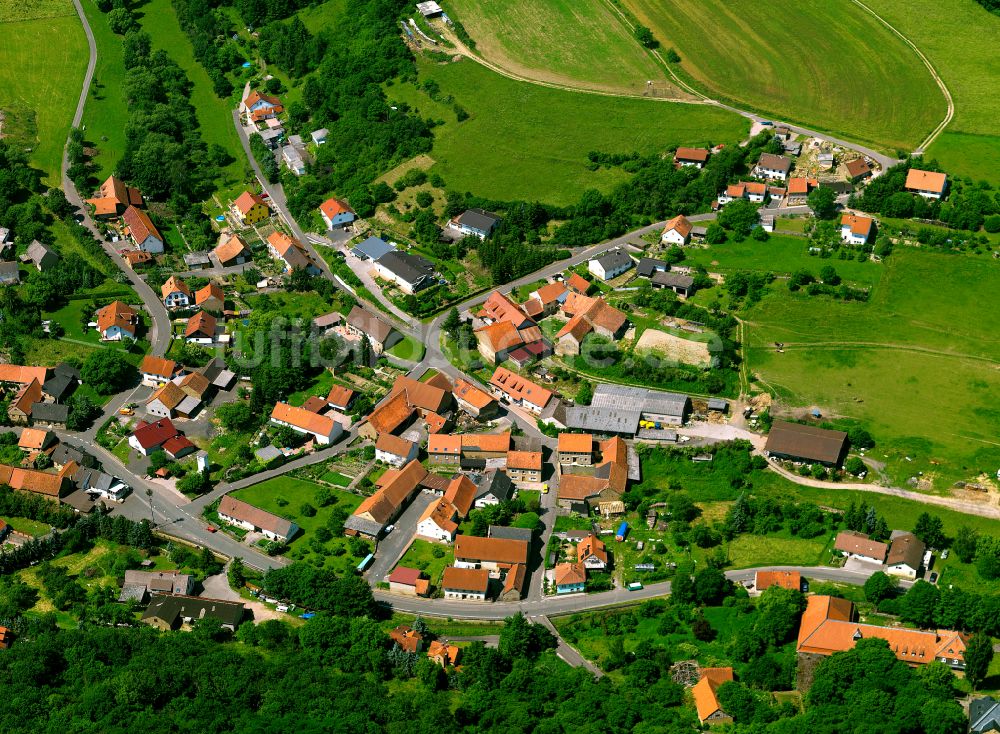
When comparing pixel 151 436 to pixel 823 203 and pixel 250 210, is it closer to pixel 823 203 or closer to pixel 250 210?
pixel 250 210

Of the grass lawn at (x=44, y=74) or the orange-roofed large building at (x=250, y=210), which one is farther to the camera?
the grass lawn at (x=44, y=74)

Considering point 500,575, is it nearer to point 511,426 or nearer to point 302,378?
point 511,426

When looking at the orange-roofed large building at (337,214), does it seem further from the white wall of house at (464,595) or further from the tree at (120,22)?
the tree at (120,22)

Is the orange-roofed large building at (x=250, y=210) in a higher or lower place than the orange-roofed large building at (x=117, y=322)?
higher

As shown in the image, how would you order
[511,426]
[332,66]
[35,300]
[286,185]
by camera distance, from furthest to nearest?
[332,66], [286,185], [35,300], [511,426]

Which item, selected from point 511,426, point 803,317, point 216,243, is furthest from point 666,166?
point 216,243

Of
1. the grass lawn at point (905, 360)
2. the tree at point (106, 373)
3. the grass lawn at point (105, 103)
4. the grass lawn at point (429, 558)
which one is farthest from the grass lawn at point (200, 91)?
the grass lawn at point (905, 360)
